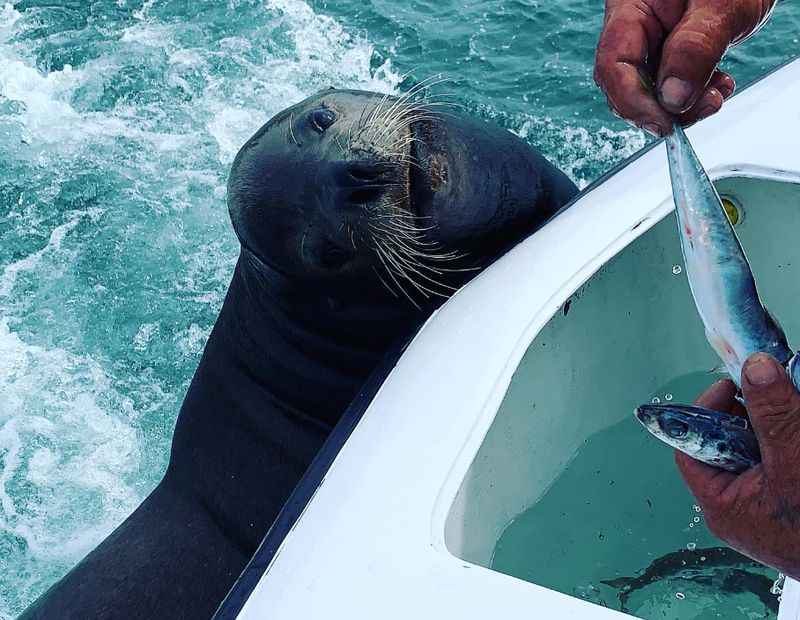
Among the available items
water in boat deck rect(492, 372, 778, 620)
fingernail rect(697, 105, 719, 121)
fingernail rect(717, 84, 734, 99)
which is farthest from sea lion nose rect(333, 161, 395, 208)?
fingernail rect(697, 105, 719, 121)

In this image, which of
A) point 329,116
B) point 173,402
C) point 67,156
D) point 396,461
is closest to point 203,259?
point 173,402

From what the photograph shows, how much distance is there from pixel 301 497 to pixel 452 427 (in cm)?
38

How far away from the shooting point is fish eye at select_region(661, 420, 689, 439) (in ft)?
5.13

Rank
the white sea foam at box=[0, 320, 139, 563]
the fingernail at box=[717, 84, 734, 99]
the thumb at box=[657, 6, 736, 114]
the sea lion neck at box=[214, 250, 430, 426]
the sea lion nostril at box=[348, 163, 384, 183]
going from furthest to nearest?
the white sea foam at box=[0, 320, 139, 563], the sea lion neck at box=[214, 250, 430, 426], the sea lion nostril at box=[348, 163, 384, 183], the fingernail at box=[717, 84, 734, 99], the thumb at box=[657, 6, 736, 114]

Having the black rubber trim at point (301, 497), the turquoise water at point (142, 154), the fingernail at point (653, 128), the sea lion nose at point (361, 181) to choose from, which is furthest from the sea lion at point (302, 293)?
the turquoise water at point (142, 154)

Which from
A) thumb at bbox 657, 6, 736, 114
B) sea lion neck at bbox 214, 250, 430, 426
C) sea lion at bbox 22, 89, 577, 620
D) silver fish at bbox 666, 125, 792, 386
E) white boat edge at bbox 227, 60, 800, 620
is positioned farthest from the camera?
sea lion neck at bbox 214, 250, 430, 426

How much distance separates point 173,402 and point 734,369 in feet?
13.9

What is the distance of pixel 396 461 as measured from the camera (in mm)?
2371

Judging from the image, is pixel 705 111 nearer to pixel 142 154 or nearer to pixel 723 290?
pixel 723 290

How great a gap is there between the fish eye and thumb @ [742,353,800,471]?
0.33 feet

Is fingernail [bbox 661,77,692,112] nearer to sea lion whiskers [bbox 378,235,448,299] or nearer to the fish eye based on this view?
the fish eye

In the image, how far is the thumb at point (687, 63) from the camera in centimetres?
195

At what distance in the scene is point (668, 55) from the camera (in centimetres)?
196

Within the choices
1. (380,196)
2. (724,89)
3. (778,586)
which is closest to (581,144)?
(380,196)
